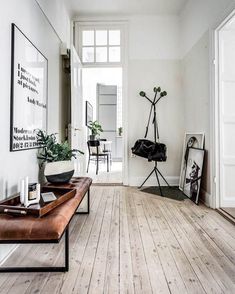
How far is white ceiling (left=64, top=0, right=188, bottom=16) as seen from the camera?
3986 millimetres

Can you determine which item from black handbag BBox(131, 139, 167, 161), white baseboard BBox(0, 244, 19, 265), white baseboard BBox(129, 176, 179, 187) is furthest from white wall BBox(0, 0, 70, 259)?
white baseboard BBox(129, 176, 179, 187)

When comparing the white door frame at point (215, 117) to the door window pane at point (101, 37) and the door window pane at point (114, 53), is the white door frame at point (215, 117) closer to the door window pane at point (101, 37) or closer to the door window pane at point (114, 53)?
the door window pane at point (114, 53)

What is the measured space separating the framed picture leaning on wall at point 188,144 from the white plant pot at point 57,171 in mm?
1987

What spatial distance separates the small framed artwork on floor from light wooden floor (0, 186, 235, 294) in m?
0.46

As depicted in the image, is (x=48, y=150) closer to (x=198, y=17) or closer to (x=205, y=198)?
(x=205, y=198)

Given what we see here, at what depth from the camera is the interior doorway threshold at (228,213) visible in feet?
8.70

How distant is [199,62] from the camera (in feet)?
11.7

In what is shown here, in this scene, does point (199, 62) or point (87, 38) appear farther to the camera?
point (87, 38)

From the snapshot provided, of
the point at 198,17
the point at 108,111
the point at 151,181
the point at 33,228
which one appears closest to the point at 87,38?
the point at 198,17

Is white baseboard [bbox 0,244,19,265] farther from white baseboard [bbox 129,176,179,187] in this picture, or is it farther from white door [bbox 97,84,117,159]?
white door [bbox 97,84,117,159]

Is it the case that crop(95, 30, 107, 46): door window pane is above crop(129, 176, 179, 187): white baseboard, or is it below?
above

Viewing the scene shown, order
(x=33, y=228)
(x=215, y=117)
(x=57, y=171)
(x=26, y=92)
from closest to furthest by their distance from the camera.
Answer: (x=33, y=228) < (x=26, y=92) < (x=57, y=171) < (x=215, y=117)

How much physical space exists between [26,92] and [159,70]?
2896mm

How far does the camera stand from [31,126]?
242 cm
